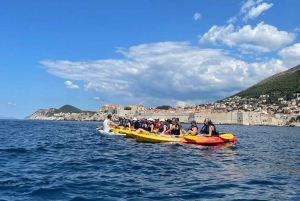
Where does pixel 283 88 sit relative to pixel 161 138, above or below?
above

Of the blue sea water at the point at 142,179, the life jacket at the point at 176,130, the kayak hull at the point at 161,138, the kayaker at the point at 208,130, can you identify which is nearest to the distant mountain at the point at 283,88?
the kayaker at the point at 208,130

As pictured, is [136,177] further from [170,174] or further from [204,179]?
[204,179]

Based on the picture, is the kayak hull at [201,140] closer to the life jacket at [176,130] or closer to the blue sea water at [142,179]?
the life jacket at [176,130]

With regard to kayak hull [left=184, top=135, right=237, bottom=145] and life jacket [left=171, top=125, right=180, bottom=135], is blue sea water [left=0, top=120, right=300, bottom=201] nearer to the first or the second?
kayak hull [left=184, top=135, right=237, bottom=145]

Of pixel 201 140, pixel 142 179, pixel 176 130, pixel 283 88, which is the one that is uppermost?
pixel 283 88

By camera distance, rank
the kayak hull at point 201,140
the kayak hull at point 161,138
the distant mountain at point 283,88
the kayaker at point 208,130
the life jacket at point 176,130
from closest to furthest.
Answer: the kayak hull at point 201,140
the kayak hull at point 161,138
the kayaker at point 208,130
the life jacket at point 176,130
the distant mountain at point 283,88

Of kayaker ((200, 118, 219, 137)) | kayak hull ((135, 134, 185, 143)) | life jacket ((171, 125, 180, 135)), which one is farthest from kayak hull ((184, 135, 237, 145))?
life jacket ((171, 125, 180, 135))

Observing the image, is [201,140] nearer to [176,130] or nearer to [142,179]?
[176,130]

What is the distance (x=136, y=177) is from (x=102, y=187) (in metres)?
1.62

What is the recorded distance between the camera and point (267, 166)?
1266cm

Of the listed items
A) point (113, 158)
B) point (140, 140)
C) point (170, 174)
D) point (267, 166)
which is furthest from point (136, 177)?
point (140, 140)

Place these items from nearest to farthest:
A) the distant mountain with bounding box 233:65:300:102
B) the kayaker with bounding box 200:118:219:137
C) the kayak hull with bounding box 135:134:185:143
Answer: the kayak hull with bounding box 135:134:185:143 < the kayaker with bounding box 200:118:219:137 < the distant mountain with bounding box 233:65:300:102

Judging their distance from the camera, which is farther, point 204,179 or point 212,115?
point 212,115

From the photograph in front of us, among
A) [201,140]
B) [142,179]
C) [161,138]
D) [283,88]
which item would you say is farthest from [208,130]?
[283,88]
